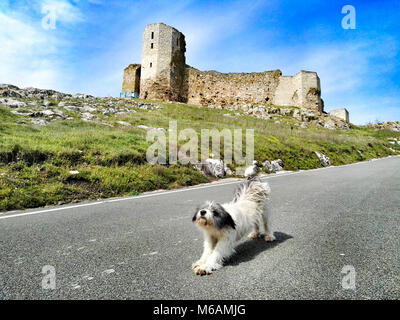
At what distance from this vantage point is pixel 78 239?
11.7 ft

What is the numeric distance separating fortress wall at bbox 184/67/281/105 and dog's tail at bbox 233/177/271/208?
154 ft

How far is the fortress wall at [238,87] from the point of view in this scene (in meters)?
50.0

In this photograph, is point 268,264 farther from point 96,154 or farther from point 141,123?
point 141,123

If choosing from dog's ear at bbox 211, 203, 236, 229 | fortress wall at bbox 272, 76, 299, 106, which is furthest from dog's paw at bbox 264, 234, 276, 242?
fortress wall at bbox 272, 76, 299, 106

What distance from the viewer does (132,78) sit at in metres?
49.3

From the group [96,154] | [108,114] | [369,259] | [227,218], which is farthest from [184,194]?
[108,114]

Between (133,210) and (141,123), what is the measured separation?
14.3 m

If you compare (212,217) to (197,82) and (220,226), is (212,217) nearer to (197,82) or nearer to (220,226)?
(220,226)

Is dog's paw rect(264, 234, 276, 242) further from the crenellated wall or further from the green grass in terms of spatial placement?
the crenellated wall

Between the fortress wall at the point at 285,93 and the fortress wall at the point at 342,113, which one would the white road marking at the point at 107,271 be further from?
the fortress wall at the point at 342,113

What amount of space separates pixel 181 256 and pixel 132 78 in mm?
51089

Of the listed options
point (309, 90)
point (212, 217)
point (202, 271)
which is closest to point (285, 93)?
point (309, 90)

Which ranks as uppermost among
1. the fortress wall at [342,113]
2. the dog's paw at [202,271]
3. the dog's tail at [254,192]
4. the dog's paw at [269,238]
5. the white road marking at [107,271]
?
the fortress wall at [342,113]

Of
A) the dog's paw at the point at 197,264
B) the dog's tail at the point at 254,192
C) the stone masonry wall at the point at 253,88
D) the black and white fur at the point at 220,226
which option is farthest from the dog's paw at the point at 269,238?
the stone masonry wall at the point at 253,88
